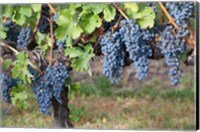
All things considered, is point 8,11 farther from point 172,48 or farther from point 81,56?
point 172,48

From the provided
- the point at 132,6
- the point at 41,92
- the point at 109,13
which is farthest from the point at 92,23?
the point at 41,92

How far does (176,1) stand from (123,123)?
73 cm

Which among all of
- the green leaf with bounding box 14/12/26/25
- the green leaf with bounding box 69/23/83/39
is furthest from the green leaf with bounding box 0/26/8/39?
the green leaf with bounding box 69/23/83/39

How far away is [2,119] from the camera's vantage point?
12.4 feet

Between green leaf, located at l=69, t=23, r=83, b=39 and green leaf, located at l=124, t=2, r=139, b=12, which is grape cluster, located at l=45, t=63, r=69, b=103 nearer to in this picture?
green leaf, located at l=69, t=23, r=83, b=39

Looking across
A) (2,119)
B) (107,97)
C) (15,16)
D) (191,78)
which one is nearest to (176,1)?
(191,78)

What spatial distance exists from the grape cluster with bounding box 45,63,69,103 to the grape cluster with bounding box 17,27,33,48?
221 millimetres

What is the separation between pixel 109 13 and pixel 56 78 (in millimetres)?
477

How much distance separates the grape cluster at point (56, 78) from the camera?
3539 millimetres

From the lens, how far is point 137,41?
10.9ft

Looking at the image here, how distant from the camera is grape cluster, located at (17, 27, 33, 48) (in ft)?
11.9

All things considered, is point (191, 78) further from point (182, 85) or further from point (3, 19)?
point (3, 19)

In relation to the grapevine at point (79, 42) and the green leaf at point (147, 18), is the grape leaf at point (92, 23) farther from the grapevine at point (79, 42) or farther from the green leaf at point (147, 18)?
the green leaf at point (147, 18)

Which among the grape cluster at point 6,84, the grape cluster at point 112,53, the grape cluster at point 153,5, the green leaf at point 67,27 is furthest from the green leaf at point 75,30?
the grape cluster at point 6,84
